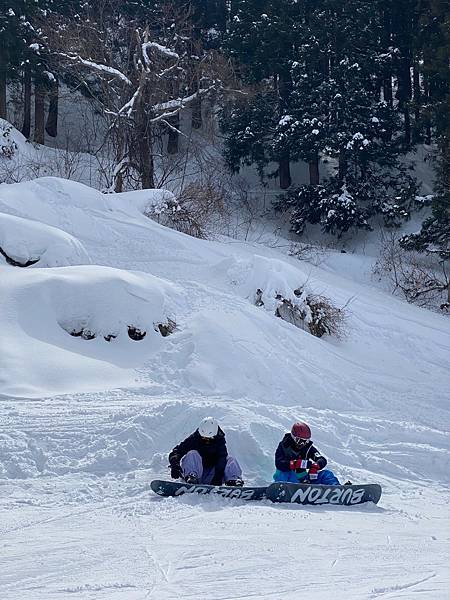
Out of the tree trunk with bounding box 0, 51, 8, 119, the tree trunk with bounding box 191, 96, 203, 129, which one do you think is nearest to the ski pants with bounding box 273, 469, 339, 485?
the tree trunk with bounding box 191, 96, 203, 129

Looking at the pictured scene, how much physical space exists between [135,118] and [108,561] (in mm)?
18183

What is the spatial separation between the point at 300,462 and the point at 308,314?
270 inches

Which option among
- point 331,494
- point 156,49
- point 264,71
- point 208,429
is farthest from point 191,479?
point 264,71

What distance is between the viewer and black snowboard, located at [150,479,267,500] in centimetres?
736

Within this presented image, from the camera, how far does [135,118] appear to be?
72.7 ft

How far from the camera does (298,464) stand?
8.02m

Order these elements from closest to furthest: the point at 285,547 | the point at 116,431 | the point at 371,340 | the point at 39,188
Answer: the point at 285,547 < the point at 116,431 < the point at 371,340 < the point at 39,188

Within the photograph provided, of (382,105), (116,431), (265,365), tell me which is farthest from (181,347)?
(382,105)

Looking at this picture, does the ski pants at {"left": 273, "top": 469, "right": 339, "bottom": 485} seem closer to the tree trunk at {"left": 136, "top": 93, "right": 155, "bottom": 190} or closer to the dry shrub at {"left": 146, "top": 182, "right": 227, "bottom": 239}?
the dry shrub at {"left": 146, "top": 182, "right": 227, "bottom": 239}

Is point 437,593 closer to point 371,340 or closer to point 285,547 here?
point 285,547

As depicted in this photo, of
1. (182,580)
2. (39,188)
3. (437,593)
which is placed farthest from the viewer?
(39,188)

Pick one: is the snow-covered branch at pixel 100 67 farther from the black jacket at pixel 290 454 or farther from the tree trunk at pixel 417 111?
the black jacket at pixel 290 454

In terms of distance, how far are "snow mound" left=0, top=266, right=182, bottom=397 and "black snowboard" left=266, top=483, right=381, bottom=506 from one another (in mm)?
3680

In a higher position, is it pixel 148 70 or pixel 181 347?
pixel 148 70
